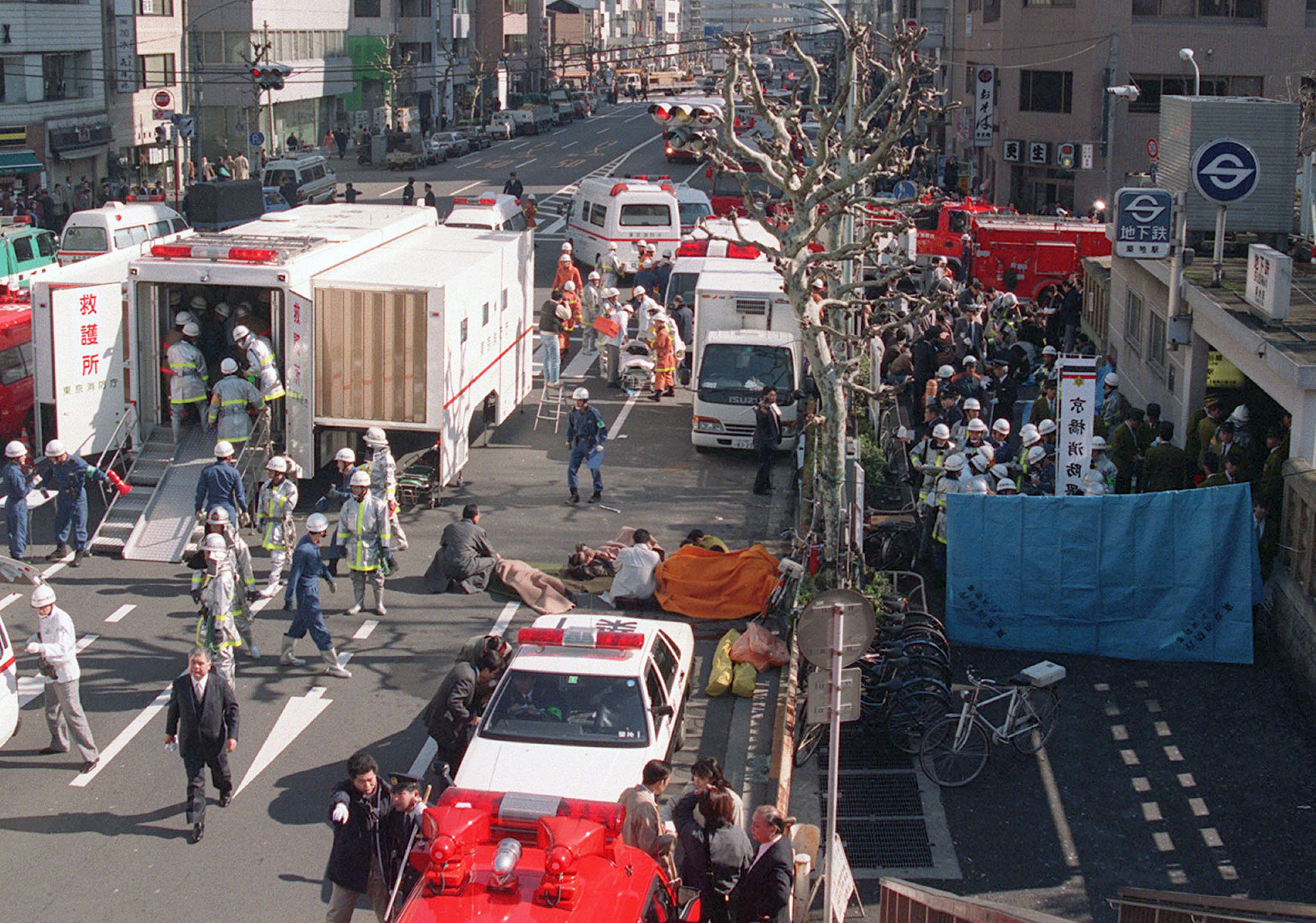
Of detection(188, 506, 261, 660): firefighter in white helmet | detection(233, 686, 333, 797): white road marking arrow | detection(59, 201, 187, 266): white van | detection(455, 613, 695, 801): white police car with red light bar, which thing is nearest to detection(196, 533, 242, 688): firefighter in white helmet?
detection(188, 506, 261, 660): firefighter in white helmet

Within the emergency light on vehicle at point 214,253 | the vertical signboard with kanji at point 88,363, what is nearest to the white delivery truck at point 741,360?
the emergency light on vehicle at point 214,253

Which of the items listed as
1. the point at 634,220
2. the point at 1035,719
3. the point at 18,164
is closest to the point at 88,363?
the point at 1035,719

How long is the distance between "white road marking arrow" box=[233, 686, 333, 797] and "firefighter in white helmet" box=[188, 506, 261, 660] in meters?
0.98

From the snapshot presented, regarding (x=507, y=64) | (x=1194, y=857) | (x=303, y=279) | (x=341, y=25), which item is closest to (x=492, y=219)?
(x=303, y=279)

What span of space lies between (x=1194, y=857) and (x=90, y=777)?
867 cm

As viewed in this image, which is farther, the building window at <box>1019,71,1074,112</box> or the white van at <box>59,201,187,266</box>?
the building window at <box>1019,71,1074,112</box>

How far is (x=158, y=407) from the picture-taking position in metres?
18.7

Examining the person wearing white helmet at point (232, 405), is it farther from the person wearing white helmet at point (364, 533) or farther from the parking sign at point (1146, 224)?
the parking sign at point (1146, 224)

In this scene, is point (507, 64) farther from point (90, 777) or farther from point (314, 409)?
point (90, 777)

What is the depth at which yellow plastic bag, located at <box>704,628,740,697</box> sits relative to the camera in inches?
555

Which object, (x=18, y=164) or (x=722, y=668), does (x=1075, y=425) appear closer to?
(x=722, y=668)

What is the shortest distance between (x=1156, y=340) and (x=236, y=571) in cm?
1420

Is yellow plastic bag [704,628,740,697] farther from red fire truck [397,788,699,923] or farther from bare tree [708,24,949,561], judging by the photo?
red fire truck [397,788,699,923]

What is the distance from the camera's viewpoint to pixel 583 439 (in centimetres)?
1964
